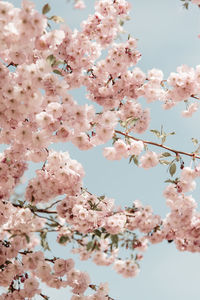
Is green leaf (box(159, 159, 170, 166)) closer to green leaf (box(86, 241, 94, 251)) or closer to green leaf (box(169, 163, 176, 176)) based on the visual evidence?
green leaf (box(169, 163, 176, 176))

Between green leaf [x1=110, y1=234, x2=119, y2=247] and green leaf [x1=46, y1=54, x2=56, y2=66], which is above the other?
green leaf [x1=46, y1=54, x2=56, y2=66]

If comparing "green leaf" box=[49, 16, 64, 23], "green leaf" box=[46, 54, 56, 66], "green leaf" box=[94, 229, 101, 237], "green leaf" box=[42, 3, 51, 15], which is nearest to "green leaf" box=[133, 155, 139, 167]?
"green leaf" box=[94, 229, 101, 237]

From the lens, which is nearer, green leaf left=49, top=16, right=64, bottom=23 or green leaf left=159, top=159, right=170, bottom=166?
green leaf left=49, top=16, right=64, bottom=23

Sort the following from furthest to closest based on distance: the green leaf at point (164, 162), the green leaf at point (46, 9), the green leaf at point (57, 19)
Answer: the green leaf at point (164, 162) < the green leaf at point (57, 19) < the green leaf at point (46, 9)

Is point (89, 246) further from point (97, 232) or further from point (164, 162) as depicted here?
point (164, 162)

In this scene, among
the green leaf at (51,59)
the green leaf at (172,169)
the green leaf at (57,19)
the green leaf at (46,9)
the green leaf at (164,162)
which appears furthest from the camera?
the green leaf at (164,162)

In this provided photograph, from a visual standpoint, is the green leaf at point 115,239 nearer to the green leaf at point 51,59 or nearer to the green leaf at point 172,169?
the green leaf at point 172,169

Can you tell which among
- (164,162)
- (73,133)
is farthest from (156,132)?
(73,133)

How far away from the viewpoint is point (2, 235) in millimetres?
6469

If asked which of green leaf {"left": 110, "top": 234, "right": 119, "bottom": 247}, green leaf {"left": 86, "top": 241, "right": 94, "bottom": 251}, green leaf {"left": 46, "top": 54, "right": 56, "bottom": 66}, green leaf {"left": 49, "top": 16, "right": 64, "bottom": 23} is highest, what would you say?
green leaf {"left": 49, "top": 16, "right": 64, "bottom": 23}

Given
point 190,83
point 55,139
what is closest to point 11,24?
point 55,139

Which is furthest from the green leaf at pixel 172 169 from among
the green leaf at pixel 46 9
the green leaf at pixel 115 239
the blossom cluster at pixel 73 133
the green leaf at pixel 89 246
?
the green leaf at pixel 46 9

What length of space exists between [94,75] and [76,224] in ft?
8.17

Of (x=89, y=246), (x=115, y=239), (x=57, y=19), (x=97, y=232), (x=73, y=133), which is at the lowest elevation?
(x=89, y=246)
